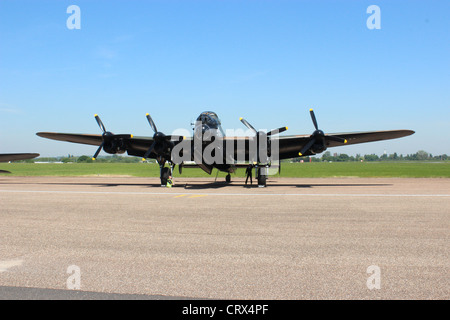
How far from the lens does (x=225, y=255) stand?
656 cm

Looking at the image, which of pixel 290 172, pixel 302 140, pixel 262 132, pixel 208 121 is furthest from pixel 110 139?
pixel 290 172

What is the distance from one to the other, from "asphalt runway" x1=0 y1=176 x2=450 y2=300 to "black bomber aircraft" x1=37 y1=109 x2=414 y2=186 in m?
13.0

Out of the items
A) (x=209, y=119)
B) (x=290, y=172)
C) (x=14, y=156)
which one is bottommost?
(x=290, y=172)

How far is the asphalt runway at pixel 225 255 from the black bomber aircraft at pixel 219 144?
512 inches

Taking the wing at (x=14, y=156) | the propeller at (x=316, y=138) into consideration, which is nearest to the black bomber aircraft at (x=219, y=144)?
the propeller at (x=316, y=138)

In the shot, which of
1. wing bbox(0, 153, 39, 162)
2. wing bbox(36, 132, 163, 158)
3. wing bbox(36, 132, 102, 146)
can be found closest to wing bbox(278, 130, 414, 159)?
wing bbox(36, 132, 163, 158)

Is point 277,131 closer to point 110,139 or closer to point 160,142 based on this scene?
point 160,142

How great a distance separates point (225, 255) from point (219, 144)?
18.7m

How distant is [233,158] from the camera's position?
28375 mm

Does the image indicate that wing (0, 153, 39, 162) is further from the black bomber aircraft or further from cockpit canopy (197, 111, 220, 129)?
cockpit canopy (197, 111, 220, 129)

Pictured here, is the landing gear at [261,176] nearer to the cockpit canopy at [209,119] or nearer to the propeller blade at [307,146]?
the propeller blade at [307,146]

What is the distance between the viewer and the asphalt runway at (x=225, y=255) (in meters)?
4.78

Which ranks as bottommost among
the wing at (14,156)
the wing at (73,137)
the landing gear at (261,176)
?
the landing gear at (261,176)
